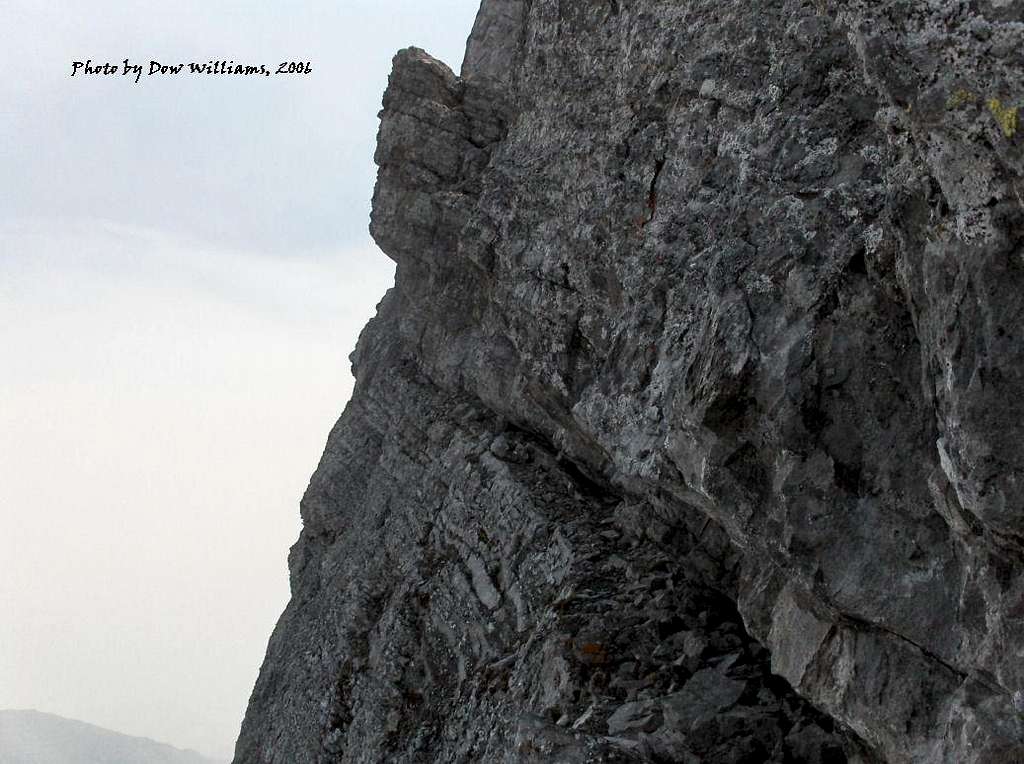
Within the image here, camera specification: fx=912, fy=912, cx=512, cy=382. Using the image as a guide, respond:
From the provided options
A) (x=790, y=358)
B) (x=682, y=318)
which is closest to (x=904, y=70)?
(x=790, y=358)

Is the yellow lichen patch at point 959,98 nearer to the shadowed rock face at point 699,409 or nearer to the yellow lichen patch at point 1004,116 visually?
the shadowed rock face at point 699,409

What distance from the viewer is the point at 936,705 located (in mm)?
9461

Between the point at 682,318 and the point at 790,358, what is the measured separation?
2.80m

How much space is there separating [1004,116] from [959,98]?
53 cm

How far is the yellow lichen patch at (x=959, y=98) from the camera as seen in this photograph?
7625 millimetres

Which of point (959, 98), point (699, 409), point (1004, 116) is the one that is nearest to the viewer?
point (1004, 116)

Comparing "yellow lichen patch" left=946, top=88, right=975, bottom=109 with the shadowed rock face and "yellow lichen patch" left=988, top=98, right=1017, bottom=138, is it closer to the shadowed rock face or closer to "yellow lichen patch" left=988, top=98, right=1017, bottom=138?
the shadowed rock face

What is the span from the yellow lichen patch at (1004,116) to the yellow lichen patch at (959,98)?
24 centimetres

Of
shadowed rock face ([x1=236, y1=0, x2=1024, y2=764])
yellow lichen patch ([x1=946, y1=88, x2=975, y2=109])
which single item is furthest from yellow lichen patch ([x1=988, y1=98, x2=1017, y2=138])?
yellow lichen patch ([x1=946, y1=88, x2=975, y2=109])

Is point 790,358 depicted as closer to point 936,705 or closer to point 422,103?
point 936,705

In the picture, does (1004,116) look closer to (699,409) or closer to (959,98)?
(959,98)

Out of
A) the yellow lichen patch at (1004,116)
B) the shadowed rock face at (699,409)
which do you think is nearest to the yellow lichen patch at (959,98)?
the shadowed rock face at (699,409)

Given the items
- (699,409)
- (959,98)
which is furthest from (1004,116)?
(699,409)

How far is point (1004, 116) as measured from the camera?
7270 mm
